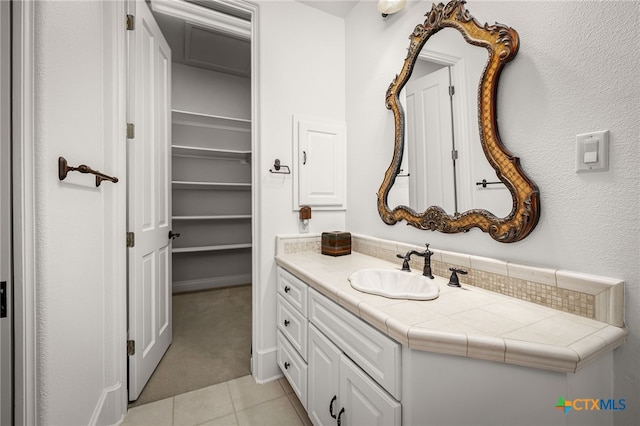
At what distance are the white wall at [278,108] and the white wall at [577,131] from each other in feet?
3.48

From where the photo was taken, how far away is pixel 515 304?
0.98 meters

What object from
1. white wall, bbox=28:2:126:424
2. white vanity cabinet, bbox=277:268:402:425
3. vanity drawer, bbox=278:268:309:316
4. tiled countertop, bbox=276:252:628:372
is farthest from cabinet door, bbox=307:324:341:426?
white wall, bbox=28:2:126:424

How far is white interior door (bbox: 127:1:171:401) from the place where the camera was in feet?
5.19

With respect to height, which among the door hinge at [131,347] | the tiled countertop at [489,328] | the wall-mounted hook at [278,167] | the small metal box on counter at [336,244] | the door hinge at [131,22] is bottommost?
the door hinge at [131,347]

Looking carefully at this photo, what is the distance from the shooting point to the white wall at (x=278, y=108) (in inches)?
70.7

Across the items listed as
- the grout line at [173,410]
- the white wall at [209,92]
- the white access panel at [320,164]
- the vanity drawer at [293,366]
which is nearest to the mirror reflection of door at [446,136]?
the white access panel at [320,164]

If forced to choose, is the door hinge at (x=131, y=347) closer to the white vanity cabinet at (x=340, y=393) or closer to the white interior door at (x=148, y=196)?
the white interior door at (x=148, y=196)

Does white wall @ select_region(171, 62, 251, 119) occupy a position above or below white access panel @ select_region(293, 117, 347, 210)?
above

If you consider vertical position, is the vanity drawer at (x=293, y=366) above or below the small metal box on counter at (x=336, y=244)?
below

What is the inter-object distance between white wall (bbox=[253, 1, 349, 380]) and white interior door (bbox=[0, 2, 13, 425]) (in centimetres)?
113

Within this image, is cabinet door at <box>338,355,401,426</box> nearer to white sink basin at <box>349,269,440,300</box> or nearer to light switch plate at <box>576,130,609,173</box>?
white sink basin at <box>349,269,440,300</box>

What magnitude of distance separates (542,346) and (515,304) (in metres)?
0.32

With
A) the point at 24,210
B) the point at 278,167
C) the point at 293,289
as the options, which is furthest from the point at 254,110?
the point at 24,210

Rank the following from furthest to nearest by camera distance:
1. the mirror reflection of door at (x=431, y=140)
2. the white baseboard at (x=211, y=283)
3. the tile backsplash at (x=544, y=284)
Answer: the white baseboard at (x=211, y=283)
the mirror reflection of door at (x=431, y=140)
the tile backsplash at (x=544, y=284)
